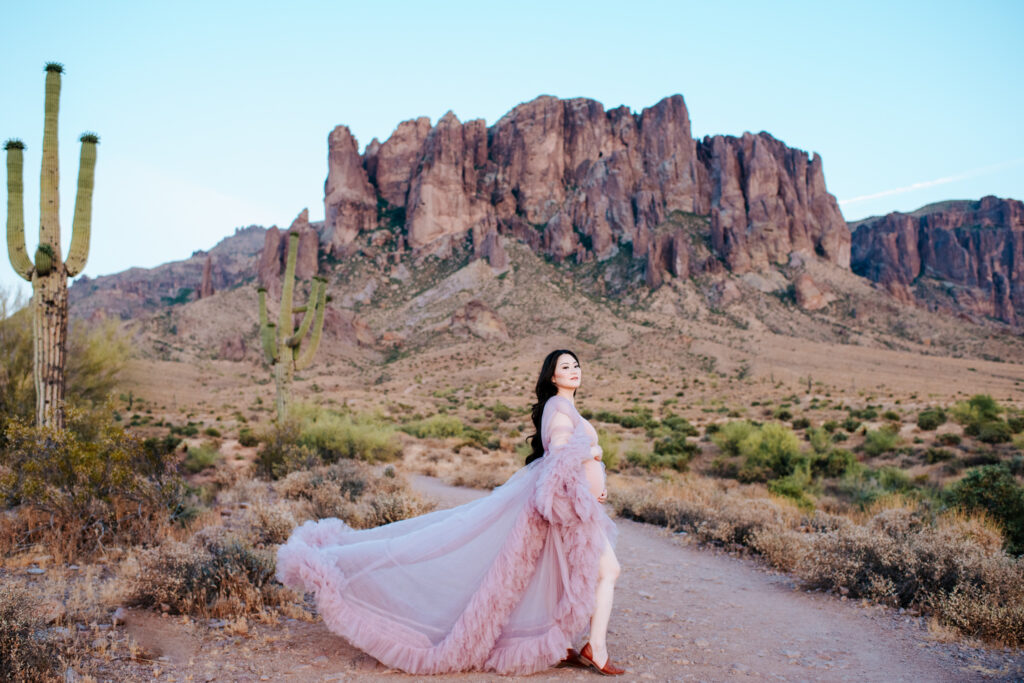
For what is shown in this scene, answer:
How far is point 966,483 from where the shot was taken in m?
8.98

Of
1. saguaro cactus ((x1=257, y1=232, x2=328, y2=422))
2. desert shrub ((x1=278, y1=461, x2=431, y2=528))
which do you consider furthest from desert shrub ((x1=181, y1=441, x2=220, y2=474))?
desert shrub ((x1=278, y1=461, x2=431, y2=528))

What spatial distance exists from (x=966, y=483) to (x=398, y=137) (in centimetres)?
10885

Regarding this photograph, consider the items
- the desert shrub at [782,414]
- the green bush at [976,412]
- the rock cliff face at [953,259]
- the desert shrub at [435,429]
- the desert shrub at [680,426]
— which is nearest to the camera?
the green bush at [976,412]

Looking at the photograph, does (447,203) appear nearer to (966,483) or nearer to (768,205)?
(768,205)

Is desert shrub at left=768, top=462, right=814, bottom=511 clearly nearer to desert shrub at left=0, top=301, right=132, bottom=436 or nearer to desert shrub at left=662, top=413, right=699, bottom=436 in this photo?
desert shrub at left=662, top=413, right=699, bottom=436

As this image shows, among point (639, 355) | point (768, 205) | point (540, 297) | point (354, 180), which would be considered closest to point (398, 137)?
point (354, 180)

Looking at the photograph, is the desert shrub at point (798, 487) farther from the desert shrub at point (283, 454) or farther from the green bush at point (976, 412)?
the desert shrub at point (283, 454)

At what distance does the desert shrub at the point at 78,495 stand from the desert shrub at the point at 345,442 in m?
6.62

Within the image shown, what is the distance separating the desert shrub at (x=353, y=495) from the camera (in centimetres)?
778

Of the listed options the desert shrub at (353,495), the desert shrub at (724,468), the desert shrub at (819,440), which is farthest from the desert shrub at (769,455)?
the desert shrub at (353,495)

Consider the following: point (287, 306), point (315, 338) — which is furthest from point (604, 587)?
point (315, 338)

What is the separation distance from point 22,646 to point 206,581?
1781 mm

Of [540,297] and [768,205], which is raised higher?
[768,205]

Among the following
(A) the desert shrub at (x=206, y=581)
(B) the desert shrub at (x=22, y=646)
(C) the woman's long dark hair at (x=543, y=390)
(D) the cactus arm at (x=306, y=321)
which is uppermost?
(D) the cactus arm at (x=306, y=321)
